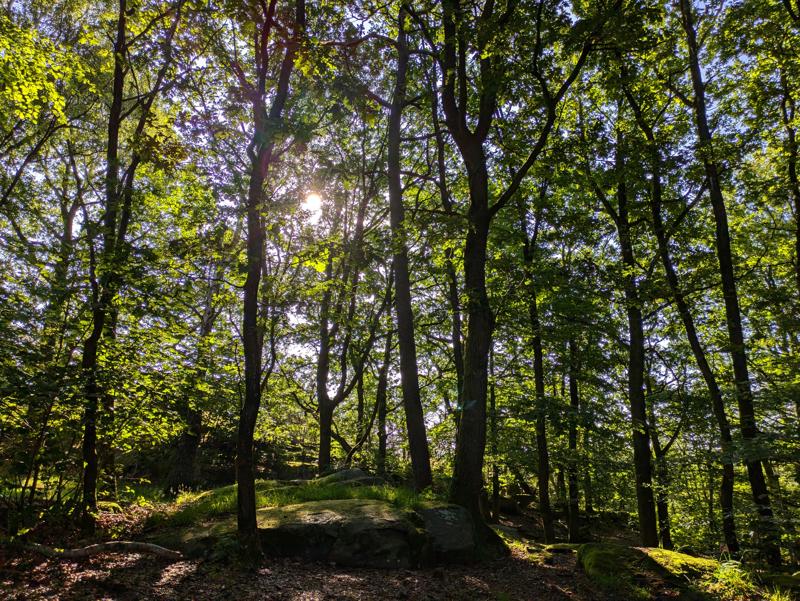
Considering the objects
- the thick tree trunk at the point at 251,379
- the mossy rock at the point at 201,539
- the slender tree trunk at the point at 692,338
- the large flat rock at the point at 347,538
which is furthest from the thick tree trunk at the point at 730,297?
the mossy rock at the point at 201,539

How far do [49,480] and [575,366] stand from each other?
1379 cm

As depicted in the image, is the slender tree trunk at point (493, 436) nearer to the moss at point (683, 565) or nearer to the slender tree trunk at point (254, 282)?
the moss at point (683, 565)

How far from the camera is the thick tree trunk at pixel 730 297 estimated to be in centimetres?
793

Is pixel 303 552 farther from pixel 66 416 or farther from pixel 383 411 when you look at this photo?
pixel 383 411

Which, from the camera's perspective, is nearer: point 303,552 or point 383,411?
point 303,552

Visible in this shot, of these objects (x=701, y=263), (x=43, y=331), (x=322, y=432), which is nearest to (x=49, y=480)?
(x=43, y=331)

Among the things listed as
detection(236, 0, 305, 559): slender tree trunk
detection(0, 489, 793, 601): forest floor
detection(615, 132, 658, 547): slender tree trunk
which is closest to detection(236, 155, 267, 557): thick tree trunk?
detection(236, 0, 305, 559): slender tree trunk

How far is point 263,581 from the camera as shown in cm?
527

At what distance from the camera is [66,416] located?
6184mm

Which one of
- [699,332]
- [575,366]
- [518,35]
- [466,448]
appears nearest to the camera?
[518,35]

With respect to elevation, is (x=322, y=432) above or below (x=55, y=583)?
above

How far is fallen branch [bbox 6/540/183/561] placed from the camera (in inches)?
210

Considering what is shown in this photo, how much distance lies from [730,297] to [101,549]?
1312 centimetres

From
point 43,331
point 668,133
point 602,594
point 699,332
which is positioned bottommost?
point 602,594
